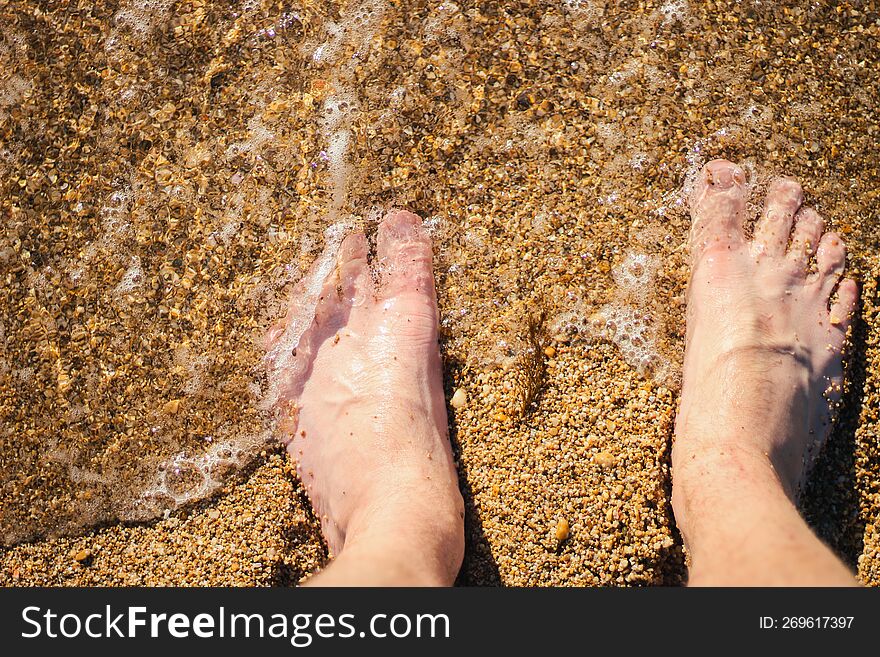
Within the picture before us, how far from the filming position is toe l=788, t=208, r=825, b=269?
2.52 meters

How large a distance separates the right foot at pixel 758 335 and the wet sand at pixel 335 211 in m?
0.08

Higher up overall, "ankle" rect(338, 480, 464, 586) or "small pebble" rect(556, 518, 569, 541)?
"ankle" rect(338, 480, 464, 586)

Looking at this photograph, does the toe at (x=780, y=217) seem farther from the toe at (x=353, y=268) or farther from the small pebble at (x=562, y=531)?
the toe at (x=353, y=268)

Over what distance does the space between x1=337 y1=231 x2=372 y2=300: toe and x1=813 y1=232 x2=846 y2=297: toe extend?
163cm

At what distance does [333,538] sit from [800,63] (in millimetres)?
2427

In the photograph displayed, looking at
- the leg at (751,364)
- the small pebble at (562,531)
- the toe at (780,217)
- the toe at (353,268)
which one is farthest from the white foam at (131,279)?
the toe at (780,217)

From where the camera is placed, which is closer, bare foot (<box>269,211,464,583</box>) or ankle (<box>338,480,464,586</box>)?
ankle (<box>338,480,464,586</box>)

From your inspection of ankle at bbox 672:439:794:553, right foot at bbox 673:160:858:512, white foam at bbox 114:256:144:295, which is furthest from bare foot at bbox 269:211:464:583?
right foot at bbox 673:160:858:512

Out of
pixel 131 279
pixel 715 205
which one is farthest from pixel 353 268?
pixel 715 205

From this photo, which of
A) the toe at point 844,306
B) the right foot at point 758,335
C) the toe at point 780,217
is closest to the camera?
the right foot at point 758,335

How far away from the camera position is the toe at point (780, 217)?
253 cm

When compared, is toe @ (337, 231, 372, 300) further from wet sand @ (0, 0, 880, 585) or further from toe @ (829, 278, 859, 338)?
toe @ (829, 278, 859, 338)

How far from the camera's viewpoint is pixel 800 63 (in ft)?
8.50

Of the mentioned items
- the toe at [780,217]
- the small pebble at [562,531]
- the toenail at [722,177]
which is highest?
the toenail at [722,177]
